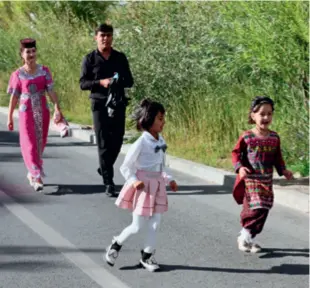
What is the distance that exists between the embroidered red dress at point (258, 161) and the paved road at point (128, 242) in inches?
18.7

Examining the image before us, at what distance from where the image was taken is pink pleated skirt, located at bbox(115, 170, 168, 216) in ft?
23.0

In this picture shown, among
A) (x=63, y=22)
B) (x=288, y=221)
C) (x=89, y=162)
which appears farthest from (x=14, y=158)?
(x=63, y=22)

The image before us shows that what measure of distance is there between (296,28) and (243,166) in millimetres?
3926

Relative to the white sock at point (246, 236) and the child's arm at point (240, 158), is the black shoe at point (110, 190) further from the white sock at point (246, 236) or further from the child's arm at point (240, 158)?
the child's arm at point (240, 158)

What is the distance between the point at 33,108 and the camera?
10422 millimetres

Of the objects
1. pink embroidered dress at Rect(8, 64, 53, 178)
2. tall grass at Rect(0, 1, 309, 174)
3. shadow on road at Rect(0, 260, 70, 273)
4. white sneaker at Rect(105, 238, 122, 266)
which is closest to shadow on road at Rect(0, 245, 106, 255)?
shadow on road at Rect(0, 260, 70, 273)

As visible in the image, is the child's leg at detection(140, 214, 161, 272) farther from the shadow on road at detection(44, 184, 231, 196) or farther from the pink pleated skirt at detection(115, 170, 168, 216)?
the shadow on road at detection(44, 184, 231, 196)

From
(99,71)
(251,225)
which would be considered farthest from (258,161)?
(99,71)

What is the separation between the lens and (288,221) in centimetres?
889

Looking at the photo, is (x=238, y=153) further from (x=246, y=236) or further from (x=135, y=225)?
(x=135, y=225)

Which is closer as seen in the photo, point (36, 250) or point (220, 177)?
point (36, 250)

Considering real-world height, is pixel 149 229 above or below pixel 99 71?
below

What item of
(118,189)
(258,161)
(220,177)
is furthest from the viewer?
(220,177)

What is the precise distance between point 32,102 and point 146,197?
147 inches
